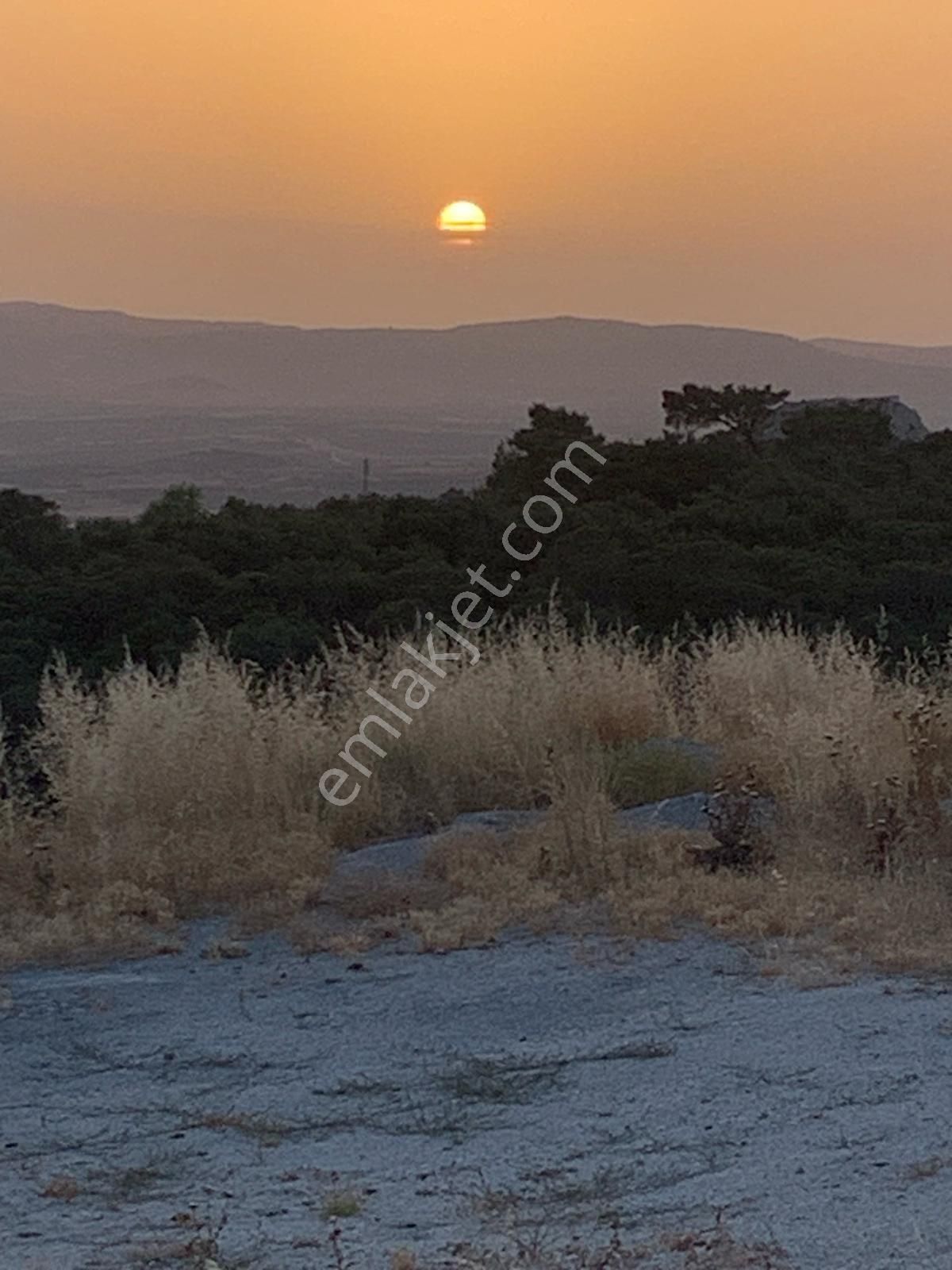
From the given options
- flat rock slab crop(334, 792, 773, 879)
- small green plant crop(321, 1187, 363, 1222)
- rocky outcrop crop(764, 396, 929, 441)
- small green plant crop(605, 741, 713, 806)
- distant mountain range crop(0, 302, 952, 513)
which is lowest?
small green plant crop(321, 1187, 363, 1222)

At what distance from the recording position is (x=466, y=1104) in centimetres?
514

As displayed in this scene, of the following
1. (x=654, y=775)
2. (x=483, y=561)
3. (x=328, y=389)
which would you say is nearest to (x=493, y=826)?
(x=654, y=775)

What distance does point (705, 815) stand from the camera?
8.28 metres

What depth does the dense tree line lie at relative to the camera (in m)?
20.6

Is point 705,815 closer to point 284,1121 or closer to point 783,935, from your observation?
point 783,935

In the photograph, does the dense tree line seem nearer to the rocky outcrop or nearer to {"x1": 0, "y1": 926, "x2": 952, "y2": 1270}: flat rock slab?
the rocky outcrop

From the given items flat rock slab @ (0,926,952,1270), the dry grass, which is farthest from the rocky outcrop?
flat rock slab @ (0,926,952,1270)

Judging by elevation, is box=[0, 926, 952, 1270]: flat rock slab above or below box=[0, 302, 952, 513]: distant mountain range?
below

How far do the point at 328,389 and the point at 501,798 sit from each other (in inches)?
6080

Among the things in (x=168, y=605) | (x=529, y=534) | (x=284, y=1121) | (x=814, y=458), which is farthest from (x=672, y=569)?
(x=284, y=1121)

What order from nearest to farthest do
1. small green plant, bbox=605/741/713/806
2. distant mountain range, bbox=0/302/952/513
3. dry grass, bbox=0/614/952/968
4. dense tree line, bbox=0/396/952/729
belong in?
dry grass, bbox=0/614/952/968 < small green plant, bbox=605/741/713/806 < dense tree line, bbox=0/396/952/729 < distant mountain range, bbox=0/302/952/513

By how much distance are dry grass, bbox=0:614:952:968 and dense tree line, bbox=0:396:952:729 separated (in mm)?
7134

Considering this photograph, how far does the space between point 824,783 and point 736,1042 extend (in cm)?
298

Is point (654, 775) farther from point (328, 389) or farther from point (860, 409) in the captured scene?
point (328, 389)
